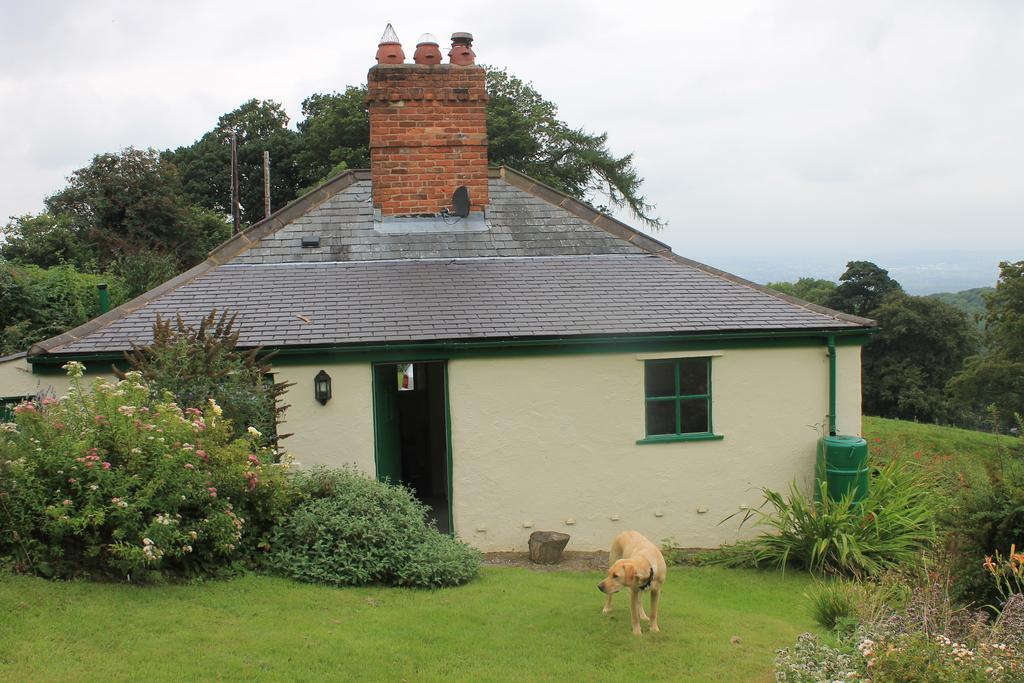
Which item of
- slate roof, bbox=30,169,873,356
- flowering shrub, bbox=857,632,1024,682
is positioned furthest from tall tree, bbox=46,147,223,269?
flowering shrub, bbox=857,632,1024,682

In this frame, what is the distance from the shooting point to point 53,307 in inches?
773

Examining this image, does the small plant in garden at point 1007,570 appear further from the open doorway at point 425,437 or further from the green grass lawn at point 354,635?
the open doorway at point 425,437

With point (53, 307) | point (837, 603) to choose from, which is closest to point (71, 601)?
point (837, 603)

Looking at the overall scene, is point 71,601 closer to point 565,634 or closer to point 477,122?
point 565,634

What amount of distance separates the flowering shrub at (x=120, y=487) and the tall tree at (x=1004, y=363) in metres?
33.2

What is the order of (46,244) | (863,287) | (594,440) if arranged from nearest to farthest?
(594,440) < (46,244) < (863,287)

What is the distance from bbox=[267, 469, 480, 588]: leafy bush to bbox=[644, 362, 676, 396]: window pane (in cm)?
356

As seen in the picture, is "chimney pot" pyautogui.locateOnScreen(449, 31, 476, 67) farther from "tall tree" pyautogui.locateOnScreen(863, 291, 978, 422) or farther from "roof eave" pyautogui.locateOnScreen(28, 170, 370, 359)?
"tall tree" pyautogui.locateOnScreen(863, 291, 978, 422)

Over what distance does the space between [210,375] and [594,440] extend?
4774 mm

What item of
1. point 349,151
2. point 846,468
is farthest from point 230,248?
point 349,151

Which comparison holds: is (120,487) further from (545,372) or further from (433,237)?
(433,237)

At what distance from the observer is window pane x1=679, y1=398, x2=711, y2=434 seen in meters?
11.2

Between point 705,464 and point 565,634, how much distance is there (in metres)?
4.74

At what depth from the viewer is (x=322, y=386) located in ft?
34.0
